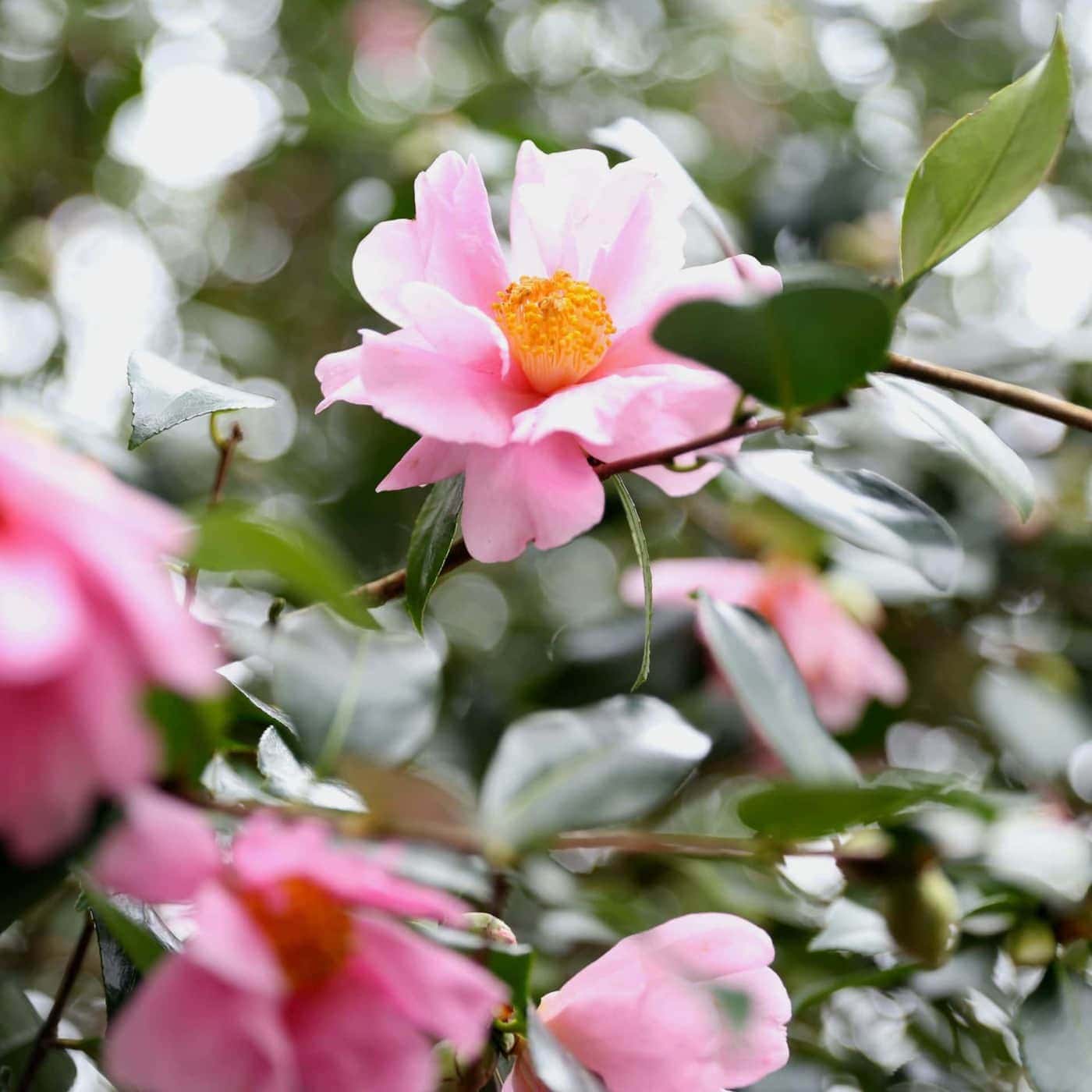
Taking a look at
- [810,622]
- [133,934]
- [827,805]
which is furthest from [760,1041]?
[810,622]

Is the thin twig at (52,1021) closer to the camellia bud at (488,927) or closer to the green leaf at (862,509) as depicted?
the camellia bud at (488,927)

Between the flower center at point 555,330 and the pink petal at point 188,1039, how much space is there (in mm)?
303

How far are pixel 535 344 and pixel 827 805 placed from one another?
24cm

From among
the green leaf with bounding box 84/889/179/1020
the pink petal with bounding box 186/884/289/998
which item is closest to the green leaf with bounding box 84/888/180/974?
the green leaf with bounding box 84/889/179/1020

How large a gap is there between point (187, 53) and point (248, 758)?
5.47 feet

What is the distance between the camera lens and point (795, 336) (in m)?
0.43

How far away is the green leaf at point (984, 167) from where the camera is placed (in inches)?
19.7

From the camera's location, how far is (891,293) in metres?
0.45

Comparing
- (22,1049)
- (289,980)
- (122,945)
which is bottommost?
(22,1049)

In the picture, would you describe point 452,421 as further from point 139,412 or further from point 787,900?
point 787,900

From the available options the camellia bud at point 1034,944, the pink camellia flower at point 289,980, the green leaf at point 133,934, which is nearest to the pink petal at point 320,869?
the pink camellia flower at point 289,980

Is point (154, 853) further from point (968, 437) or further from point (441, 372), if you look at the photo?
point (968, 437)

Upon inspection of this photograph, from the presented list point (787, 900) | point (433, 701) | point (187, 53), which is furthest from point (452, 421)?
point (187, 53)

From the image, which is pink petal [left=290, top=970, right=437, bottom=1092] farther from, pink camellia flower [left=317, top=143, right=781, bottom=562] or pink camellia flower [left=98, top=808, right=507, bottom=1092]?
pink camellia flower [left=317, top=143, right=781, bottom=562]
